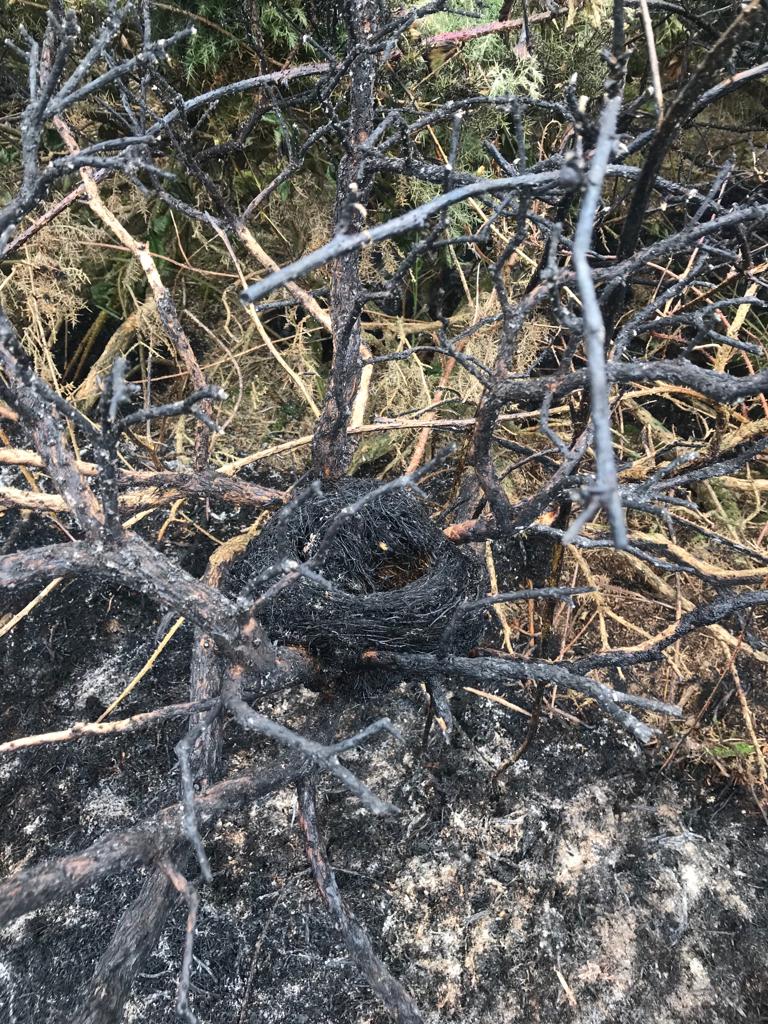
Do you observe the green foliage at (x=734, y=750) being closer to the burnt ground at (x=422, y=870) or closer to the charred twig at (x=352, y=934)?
the burnt ground at (x=422, y=870)

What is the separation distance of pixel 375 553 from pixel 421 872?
2.00 ft

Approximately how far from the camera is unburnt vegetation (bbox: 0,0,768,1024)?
944 mm

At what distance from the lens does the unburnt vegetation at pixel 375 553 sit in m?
0.94

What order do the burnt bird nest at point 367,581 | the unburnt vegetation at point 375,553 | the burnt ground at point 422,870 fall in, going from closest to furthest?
the unburnt vegetation at point 375,553 < the burnt bird nest at point 367,581 < the burnt ground at point 422,870

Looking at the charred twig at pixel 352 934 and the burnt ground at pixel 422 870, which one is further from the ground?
the charred twig at pixel 352 934

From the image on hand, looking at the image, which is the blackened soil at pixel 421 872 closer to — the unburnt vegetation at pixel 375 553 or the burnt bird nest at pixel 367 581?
the unburnt vegetation at pixel 375 553

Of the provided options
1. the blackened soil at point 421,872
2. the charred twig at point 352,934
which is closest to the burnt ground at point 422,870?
the blackened soil at point 421,872

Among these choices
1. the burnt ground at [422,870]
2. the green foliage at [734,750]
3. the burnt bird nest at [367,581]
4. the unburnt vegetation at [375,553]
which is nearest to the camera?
the unburnt vegetation at [375,553]

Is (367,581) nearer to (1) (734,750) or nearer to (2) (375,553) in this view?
(2) (375,553)

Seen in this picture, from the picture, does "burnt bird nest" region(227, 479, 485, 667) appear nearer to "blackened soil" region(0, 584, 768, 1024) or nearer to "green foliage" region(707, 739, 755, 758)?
"blackened soil" region(0, 584, 768, 1024)

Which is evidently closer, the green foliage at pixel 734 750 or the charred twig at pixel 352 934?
the charred twig at pixel 352 934

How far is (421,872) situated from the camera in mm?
1374

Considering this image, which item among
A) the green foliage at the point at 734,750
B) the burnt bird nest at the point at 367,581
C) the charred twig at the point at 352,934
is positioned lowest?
the green foliage at the point at 734,750

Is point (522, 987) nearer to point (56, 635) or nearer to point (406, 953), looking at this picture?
point (406, 953)
